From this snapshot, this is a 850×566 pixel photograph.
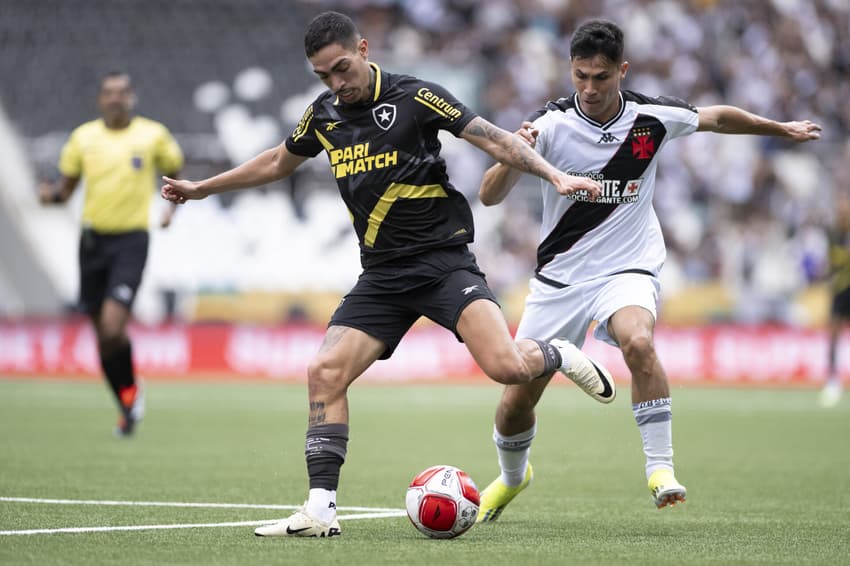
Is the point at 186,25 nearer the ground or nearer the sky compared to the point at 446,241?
nearer the sky

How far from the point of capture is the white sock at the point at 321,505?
6.63 metres

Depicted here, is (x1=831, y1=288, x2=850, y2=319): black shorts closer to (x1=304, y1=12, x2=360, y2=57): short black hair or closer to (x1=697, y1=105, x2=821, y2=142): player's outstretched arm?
(x1=697, y1=105, x2=821, y2=142): player's outstretched arm

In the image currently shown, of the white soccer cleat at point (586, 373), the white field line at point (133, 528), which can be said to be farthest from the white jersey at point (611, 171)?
the white field line at point (133, 528)

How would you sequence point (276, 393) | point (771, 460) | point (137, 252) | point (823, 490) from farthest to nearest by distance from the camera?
point (276, 393), point (137, 252), point (771, 460), point (823, 490)

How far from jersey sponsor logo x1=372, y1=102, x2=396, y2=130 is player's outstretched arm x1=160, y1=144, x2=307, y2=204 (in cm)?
64

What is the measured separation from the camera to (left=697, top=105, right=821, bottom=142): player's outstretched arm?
25.4 feet

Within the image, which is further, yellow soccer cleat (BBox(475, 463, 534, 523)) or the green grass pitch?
yellow soccer cleat (BBox(475, 463, 534, 523))

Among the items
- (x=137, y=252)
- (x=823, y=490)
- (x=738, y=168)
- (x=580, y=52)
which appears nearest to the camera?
Answer: (x=580, y=52)

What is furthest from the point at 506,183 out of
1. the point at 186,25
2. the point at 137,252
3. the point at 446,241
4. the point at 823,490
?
the point at 186,25

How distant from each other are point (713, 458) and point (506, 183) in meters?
4.83

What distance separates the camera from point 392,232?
7098mm

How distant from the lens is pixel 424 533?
6.72m

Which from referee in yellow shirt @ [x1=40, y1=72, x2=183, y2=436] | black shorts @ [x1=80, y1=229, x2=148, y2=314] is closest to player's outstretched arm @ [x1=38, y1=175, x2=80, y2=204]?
referee in yellow shirt @ [x1=40, y1=72, x2=183, y2=436]

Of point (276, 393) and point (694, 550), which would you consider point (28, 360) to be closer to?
point (276, 393)
